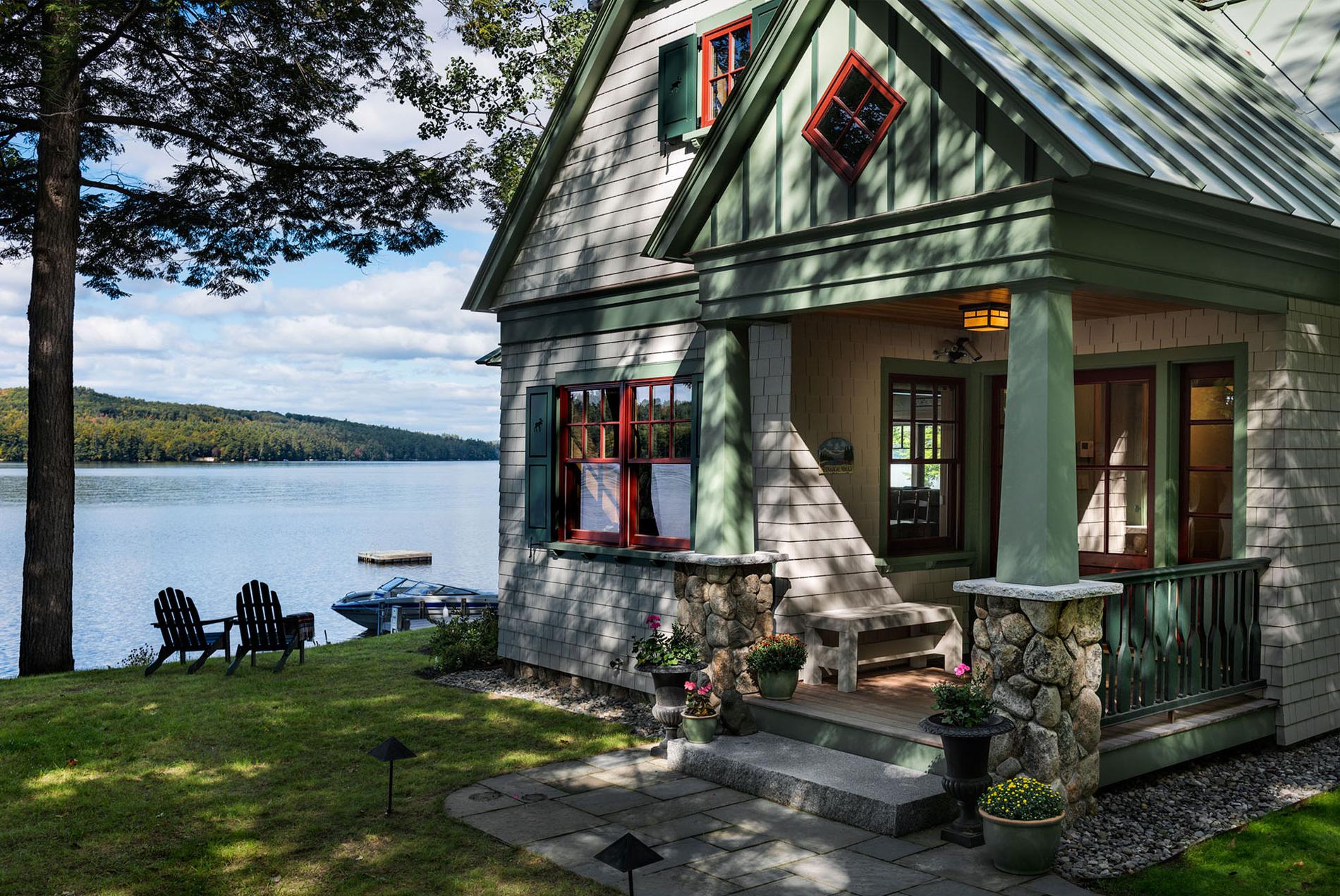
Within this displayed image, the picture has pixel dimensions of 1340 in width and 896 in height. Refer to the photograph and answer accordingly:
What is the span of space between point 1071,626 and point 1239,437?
265 cm

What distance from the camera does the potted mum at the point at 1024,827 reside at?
531 centimetres

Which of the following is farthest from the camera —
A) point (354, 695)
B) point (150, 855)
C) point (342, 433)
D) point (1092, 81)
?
point (342, 433)

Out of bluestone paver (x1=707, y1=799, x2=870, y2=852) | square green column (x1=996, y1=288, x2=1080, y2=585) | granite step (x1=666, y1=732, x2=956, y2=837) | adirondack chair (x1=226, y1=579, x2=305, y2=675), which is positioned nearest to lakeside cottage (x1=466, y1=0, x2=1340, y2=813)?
square green column (x1=996, y1=288, x2=1080, y2=585)

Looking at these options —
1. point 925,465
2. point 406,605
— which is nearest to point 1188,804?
point 925,465

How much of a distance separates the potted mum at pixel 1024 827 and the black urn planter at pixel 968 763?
270 millimetres

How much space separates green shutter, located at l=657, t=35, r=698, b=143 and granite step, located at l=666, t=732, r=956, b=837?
517 cm

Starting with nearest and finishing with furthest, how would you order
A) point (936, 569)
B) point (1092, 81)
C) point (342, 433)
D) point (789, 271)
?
point (1092, 81) < point (789, 271) < point (936, 569) < point (342, 433)

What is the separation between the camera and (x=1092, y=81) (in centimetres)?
628

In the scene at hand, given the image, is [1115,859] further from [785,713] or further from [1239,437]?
[1239,437]

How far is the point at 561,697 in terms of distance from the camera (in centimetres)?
1016

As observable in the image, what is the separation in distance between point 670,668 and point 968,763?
7.97ft

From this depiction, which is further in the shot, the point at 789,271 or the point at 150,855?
the point at 789,271

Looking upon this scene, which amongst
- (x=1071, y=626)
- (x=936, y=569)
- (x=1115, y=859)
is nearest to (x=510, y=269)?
(x=936, y=569)

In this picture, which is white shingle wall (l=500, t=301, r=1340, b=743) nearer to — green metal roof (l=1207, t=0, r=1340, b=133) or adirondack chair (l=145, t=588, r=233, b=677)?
green metal roof (l=1207, t=0, r=1340, b=133)
